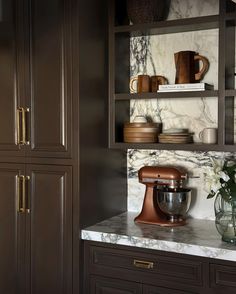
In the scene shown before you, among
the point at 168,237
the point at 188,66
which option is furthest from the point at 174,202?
the point at 188,66

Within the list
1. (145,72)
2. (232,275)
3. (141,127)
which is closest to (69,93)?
(141,127)

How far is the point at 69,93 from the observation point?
93.4 inches

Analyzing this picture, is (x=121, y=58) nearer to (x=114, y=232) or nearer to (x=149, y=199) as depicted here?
(x=149, y=199)

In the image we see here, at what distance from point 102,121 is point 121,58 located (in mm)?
448

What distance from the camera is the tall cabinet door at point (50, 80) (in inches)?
93.8

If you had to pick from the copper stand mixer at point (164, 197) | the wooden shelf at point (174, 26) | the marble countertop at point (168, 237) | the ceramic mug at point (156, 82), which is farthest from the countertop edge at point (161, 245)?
the wooden shelf at point (174, 26)

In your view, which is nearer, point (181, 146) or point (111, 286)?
point (111, 286)

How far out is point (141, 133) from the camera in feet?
8.52

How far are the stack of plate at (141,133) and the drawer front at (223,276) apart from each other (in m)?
0.86

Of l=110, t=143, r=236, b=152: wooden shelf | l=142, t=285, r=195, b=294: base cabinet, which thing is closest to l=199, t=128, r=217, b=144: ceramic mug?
l=110, t=143, r=236, b=152: wooden shelf

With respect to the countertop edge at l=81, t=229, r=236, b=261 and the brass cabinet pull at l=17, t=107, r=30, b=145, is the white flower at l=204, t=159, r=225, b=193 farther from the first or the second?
the brass cabinet pull at l=17, t=107, r=30, b=145

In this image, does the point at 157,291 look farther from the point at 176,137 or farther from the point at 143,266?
the point at 176,137

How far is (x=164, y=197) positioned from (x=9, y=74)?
1.16 m

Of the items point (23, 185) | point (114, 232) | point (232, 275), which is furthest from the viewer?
point (23, 185)
